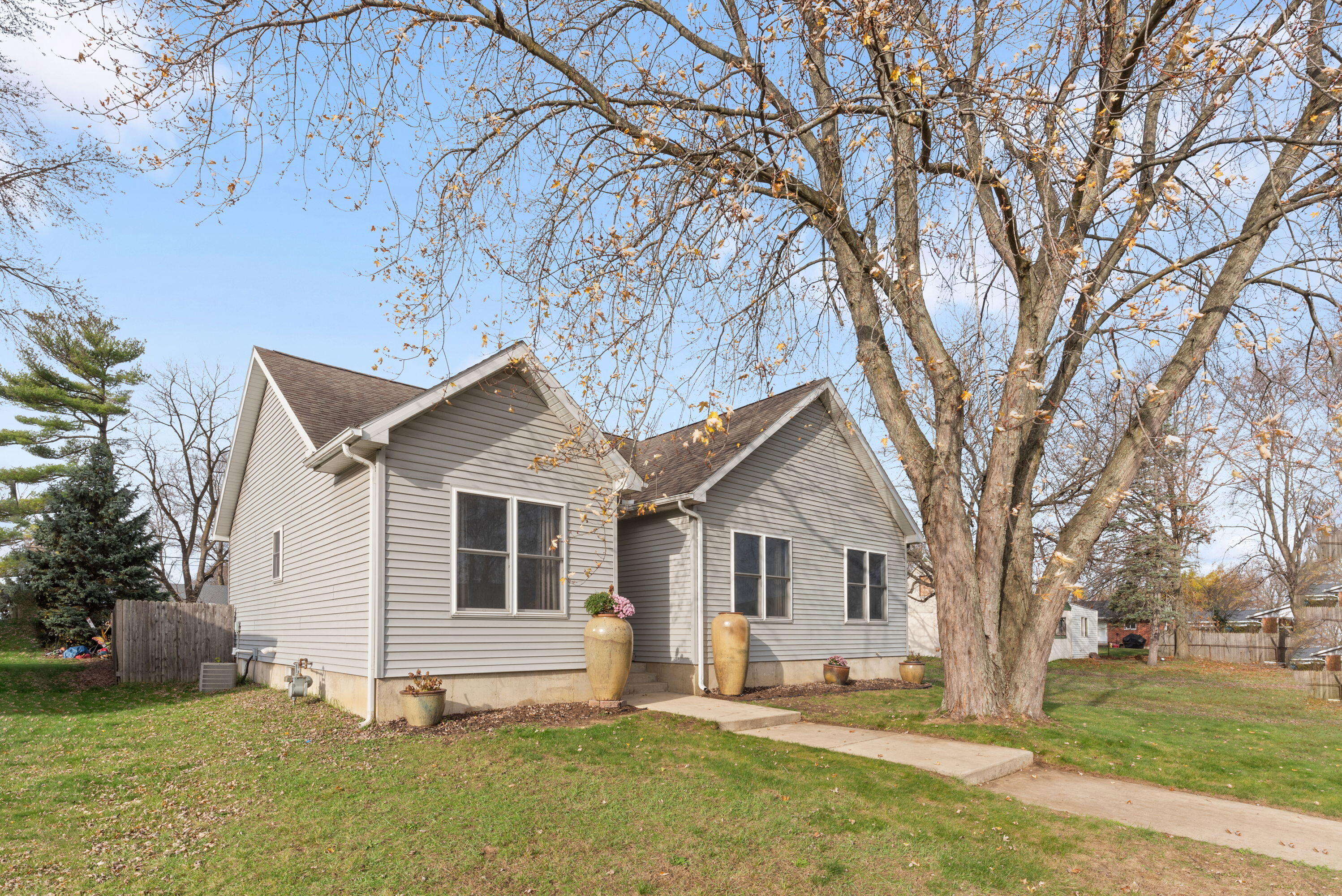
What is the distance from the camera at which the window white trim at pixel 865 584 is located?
16172mm

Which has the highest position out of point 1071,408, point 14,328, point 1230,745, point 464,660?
point 14,328

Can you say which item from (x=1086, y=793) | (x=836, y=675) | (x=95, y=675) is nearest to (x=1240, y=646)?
(x=836, y=675)

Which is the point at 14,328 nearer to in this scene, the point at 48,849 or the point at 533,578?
the point at 533,578

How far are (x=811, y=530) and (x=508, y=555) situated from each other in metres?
6.88

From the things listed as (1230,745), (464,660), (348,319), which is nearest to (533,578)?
(464,660)

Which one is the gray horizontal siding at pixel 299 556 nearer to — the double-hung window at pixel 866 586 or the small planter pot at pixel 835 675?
the small planter pot at pixel 835 675

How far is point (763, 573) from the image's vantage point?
14.5 metres

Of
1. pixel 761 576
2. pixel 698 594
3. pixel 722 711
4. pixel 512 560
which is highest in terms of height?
pixel 512 560

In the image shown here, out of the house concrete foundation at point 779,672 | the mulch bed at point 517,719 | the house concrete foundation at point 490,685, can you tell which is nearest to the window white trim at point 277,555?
the house concrete foundation at point 490,685

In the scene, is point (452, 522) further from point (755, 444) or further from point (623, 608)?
point (755, 444)

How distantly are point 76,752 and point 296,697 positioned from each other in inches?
124

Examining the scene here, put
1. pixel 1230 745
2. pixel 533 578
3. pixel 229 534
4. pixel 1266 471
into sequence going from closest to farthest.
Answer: pixel 1230 745 → pixel 533 578 → pixel 229 534 → pixel 1266 471

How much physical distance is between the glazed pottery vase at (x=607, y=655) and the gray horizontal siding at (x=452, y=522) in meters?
0.53

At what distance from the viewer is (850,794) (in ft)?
21.7
